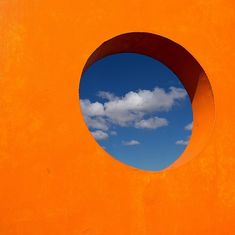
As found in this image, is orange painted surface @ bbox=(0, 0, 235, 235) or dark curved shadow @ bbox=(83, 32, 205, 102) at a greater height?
dark curved shadow @ bbox=(83, 32, 205, 102)

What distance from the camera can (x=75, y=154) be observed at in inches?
157

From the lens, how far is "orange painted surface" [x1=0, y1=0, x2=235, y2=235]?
3799mm

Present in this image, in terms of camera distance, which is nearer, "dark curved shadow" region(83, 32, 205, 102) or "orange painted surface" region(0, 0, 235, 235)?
"orange painted surface" region(0, 0, 235, 235)

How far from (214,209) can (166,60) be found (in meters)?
2.28

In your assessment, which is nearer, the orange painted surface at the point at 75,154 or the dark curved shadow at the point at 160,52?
the orange painted surface at the point at 75,154

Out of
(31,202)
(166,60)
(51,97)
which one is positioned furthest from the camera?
(166,60)

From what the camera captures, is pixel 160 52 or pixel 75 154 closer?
pixel 75 154

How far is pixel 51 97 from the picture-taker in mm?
4012

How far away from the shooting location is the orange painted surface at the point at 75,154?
3799mm

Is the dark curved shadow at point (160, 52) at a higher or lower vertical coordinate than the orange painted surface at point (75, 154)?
higher

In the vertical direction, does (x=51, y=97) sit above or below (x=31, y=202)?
above

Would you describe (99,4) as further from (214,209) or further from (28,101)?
(214,209)

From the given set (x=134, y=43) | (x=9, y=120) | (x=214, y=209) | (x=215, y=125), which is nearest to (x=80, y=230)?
(x=9, y=120)

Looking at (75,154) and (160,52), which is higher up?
(160,52)
